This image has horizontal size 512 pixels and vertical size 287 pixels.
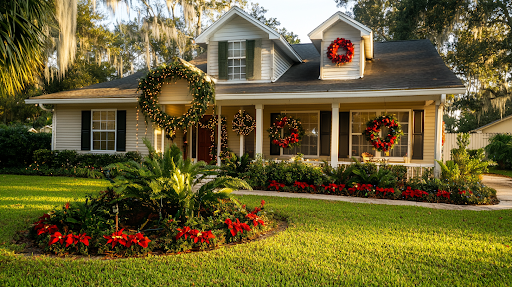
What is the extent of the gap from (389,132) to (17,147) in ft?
40.8

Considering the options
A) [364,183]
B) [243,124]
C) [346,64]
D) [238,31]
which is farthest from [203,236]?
[238,31]

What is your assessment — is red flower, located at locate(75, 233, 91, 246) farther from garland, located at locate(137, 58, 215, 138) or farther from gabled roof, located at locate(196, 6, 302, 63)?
gabled roof, located at locate(196, 6, 302, 63)

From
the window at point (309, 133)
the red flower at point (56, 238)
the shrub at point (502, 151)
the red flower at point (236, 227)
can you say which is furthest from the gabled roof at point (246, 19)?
the shrub at point (502, 151)

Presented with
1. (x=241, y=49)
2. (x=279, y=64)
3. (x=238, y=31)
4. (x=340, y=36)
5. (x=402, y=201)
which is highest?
(x=238, y=31)

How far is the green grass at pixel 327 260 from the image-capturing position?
132 inches

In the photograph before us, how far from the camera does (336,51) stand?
11203 mm

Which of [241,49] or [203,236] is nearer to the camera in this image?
[203,236]

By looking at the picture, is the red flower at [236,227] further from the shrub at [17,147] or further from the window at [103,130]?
the shrub at [17,147]

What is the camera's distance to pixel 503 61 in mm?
18375

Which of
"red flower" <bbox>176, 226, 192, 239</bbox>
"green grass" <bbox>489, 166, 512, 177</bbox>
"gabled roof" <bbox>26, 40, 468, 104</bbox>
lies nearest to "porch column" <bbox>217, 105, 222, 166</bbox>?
"gabled roof" <bbox>26, 40, 468, 104</bbox>

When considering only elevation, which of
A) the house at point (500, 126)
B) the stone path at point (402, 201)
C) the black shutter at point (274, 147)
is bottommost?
the stone path at point (402, 201)

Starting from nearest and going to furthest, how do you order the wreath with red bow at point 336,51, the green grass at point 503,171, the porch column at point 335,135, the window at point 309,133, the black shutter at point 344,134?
1. the porch column at point 335,135
2. the wreath with red bow at point 336,51
3. the black shutter at point 344,134
4. the window at point 309,133
5. the green grass at point 503,171

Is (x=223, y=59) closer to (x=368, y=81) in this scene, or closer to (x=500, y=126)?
(x=368, y=81)

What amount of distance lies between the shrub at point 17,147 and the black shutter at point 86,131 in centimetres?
192
